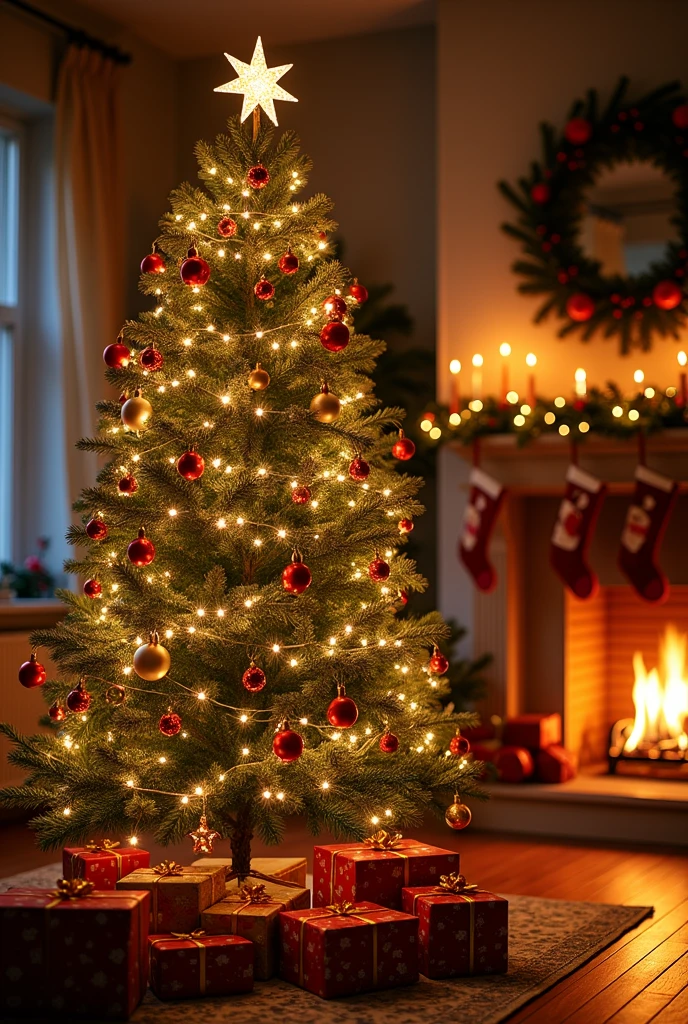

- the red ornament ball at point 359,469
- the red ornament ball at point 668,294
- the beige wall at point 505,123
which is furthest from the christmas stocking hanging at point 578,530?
the red ornament ball at point 359,469

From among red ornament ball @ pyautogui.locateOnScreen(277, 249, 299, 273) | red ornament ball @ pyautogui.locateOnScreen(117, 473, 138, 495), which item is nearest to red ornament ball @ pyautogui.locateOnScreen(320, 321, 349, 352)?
red ornament ball @ pyautogui.locateOnScreen(277, 249, 299, 273)

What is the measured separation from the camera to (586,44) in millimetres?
4953

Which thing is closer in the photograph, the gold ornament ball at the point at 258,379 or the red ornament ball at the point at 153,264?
the gold ornament ball at the point at 258,379

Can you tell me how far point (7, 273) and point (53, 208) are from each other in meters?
0.34

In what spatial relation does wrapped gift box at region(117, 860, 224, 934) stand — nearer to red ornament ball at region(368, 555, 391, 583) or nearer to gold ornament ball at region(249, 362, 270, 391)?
red ornament ball at region(368, 555, 391, 583)

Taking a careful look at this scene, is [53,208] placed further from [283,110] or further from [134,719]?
[134,719]

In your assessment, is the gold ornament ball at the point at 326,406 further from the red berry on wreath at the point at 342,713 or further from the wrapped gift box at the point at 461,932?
the wrapped gift box at the point at 461,932

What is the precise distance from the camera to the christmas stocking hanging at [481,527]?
15.9 feet

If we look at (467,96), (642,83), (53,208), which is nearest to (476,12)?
Answer: (467,96)

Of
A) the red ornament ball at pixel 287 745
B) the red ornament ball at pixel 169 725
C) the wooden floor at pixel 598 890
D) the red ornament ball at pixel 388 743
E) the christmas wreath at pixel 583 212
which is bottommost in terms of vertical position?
the wooden floor at pixel 598 890

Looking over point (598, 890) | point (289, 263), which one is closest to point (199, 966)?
point (598, 890)

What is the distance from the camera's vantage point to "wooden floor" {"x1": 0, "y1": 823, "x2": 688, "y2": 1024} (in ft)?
8.80

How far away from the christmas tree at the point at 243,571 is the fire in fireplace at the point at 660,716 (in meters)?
1.89

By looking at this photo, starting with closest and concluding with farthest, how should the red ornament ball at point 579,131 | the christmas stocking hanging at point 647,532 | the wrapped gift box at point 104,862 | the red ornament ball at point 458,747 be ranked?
the wrapped gift box at point 104,862
the red ornament ball at point 458,747
the christmas stocking hanging at point 647,532
the red ornament ball at point 579,131
